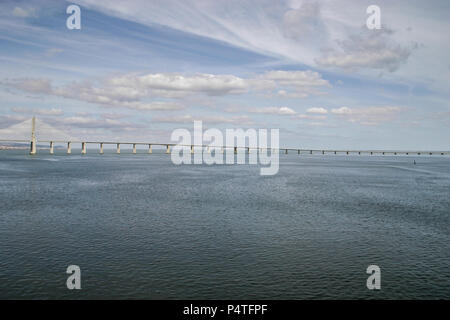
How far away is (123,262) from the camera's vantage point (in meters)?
25.9

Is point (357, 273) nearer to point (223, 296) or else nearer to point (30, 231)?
point (223, 296)

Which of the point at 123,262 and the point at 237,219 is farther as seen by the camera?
the point at 237,219

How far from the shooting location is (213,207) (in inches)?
1921

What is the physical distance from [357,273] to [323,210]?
24115mm

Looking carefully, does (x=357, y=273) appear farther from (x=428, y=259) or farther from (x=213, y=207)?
(x=213, y=207)

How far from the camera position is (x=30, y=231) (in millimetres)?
33812

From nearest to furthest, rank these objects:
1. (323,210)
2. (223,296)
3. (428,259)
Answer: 1. (223,296)
2. (428,259)
3. (323,210)

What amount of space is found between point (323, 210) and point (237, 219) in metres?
14.1
